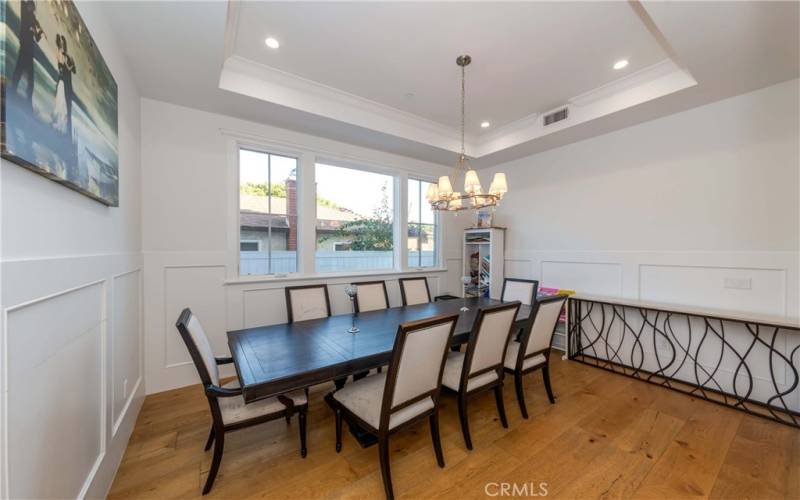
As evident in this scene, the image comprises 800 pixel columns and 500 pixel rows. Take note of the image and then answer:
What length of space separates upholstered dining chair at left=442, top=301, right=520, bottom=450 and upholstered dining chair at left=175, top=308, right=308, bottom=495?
102cm

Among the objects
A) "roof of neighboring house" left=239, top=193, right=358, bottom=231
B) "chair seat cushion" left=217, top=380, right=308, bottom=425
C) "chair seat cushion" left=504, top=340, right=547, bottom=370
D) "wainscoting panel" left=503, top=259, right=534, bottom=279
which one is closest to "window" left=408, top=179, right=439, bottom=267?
"wainscoting panel" left=503, top=259, right=534, bottom=279

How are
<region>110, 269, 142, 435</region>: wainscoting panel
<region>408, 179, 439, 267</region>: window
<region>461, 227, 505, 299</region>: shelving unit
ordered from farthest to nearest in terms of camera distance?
<region>408, 179, 439, 267</region>: window → <region>461, 227, 505, 299</region>: shelving unit → <region>110, 269, 142, 435</region>: wainscoting panel

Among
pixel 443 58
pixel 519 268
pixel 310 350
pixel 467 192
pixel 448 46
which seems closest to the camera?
pixel 310 350

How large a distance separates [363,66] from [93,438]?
304cm

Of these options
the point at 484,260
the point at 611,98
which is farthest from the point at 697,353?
the point at 611,98

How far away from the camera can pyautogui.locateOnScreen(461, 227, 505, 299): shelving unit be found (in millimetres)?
4418

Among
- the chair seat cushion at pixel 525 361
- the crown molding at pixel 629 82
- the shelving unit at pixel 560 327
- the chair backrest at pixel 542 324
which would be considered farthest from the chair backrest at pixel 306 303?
the crown molding at pixel 629 82

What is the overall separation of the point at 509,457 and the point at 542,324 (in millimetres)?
983

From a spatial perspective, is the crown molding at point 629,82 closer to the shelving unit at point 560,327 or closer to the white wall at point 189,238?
the shelving unit at point 560,327

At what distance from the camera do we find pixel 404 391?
1.60 metres

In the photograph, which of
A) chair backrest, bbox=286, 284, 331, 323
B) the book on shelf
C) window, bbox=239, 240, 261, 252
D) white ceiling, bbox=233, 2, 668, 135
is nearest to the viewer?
white ceiling, bbox=233, 2, 668, 135

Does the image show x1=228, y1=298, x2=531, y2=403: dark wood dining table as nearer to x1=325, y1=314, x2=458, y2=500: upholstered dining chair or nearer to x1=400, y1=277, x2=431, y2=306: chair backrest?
x1=325, y1=314, x2=458, y2=500: upholstered dining chair

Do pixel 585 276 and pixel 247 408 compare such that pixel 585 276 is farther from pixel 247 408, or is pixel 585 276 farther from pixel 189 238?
pixel 189 238
